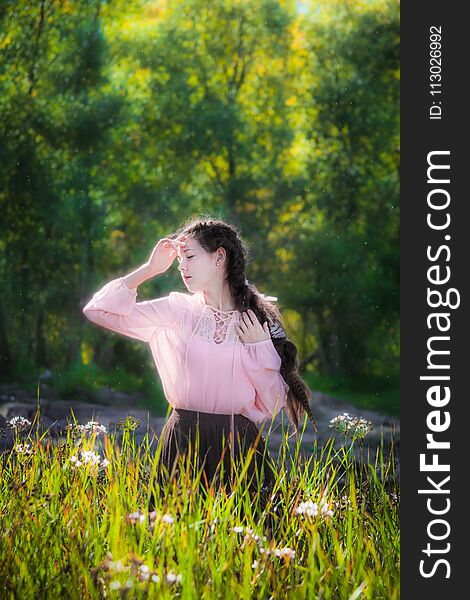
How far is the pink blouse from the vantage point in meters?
2.55

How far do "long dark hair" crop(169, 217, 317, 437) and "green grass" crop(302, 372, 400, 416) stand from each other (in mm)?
6873

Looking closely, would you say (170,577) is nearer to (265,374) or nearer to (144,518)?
(144,518)

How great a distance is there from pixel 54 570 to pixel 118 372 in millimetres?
6960

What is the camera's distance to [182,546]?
7.15 feet

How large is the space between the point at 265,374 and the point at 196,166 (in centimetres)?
762

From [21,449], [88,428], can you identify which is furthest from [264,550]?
[21,449]

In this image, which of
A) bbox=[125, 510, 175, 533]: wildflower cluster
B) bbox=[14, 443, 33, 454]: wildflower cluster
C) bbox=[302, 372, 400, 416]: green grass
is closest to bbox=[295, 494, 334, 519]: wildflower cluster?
bbox=[125, 510, 175, 533]: wildflower cluster

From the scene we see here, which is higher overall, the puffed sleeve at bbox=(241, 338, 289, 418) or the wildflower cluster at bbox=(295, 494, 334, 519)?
the puffed sleeve at bbox=(241, 338, 289, 418)

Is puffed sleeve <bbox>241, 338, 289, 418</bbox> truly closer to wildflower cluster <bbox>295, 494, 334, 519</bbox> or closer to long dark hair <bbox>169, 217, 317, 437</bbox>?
long dark hair <bbox>169, 217, 317, 437</bbox>

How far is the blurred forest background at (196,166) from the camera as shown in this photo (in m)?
8.92

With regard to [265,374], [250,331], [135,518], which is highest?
[250,331]

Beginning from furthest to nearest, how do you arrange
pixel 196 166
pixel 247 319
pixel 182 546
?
pixel 196 166, pixel 247 319, pixel 182 546

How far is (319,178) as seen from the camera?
33.2 feet

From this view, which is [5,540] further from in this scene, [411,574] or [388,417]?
[388,417]
